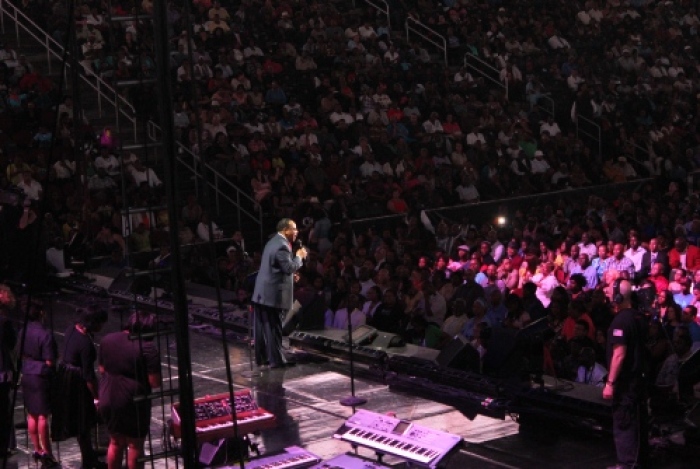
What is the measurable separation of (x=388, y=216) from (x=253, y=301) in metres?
7.58

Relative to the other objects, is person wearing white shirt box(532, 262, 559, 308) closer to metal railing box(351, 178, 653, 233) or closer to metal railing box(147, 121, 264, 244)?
metal railing box(351, 178, 653, 233)

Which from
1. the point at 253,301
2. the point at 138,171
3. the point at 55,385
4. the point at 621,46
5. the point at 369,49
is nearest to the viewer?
the point at 55,385

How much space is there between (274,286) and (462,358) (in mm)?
1841

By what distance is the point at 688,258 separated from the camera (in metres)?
15.0

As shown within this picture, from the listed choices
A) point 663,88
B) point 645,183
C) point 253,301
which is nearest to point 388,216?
point 645,183

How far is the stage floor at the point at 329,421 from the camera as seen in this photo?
29.8ft

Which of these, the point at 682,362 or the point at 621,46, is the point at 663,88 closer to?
the point at 621,46

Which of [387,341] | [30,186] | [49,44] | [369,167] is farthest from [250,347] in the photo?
[49,44]

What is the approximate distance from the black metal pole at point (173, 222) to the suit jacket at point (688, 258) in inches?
390

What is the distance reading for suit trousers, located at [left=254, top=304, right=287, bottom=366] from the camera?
1153 cm

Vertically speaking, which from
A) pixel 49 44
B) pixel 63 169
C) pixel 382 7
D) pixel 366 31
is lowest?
pixel 63 169

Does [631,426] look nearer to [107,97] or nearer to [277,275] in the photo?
[277,275]

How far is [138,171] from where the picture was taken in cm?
1834

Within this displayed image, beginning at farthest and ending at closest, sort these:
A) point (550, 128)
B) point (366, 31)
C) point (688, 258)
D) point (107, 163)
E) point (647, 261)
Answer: point (366, 31), point (550, 128), point (107, 163), point (647, 261), point (688, 258)
